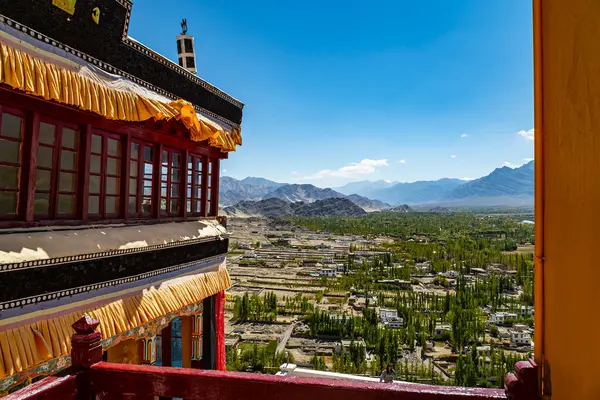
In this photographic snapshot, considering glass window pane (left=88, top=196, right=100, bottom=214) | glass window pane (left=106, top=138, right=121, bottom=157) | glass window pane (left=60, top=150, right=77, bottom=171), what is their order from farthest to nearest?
1. glass window pane (left=106, top=138, right=121, bottom=157)
2. glass window pane (left=88, top=196, right=100, bottom=214)
3. glass window pane (left=60, top=150, right=77, bottom=171)

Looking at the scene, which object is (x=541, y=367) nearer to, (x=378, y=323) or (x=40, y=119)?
(x=40, y=119)

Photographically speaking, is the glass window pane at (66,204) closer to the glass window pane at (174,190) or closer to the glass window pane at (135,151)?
the glass window pane at (135,151)

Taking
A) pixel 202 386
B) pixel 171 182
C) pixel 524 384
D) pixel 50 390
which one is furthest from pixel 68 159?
pixel 524 384

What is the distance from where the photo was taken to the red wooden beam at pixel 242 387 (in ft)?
3.47

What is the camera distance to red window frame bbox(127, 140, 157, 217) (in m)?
3.38

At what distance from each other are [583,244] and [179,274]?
336cm

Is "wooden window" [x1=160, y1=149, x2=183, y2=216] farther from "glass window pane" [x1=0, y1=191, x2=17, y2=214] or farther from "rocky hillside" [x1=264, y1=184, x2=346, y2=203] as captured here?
"rocky hillside" [x1=264, y1=184, x2=346, y2=203]

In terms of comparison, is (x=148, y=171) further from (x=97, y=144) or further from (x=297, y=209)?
(x=297, y=209)

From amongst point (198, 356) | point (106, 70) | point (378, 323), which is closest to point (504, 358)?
point (378, 323)

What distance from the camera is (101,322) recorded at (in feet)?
8.65

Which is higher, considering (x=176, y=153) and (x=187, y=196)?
(x=176, y=153)

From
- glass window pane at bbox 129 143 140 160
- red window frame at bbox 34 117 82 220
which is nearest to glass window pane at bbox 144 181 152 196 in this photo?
glass window pane at bbox 129 143 140 160

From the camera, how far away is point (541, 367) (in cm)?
96

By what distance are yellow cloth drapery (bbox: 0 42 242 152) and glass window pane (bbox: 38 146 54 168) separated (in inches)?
14.7
